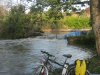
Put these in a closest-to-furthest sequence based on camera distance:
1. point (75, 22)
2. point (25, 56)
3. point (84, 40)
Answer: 1. point (25, 56)
2. point (84, 40)
3. point (75, 22)

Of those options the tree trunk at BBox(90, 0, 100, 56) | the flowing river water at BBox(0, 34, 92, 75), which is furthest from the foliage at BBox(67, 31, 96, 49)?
the tree trunk at BBox(90, 0, 100, 56)

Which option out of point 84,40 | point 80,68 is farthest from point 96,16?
point 84,40

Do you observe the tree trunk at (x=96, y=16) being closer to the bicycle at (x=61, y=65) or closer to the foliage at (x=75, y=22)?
the bicycle at (x=61, y=65)

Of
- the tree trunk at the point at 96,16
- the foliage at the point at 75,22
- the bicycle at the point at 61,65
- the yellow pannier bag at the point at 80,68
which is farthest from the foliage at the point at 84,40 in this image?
the foliage at the point at 75,22

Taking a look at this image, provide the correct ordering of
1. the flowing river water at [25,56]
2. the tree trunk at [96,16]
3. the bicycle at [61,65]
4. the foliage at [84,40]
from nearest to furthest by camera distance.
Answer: the bicycle at [61,65]
the tree trunk at [96,16]
the flowing river water at [25,56]
the foliage at [84,40]

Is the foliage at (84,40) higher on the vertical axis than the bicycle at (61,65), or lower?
lower

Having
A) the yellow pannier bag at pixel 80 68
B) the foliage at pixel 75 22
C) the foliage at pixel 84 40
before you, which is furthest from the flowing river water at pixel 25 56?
the foliage at pixel 75 22

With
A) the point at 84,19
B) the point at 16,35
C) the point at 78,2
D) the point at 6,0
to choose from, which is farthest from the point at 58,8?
the point at 84,19

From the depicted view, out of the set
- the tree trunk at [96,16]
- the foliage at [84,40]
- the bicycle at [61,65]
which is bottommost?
the foliage at [84,40]

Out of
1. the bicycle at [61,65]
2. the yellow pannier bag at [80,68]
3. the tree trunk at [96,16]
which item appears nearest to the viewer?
the yellow pannier bag at [80,68]

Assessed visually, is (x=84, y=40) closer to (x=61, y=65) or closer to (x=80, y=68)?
(x=61, y=65)

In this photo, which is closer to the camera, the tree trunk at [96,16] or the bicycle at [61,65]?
the bicycle at [61,65]

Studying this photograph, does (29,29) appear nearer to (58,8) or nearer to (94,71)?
(58,8)

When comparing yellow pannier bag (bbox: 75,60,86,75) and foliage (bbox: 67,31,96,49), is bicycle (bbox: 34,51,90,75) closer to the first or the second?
yellow pannier bag (bbox: 75,60,86,75)
